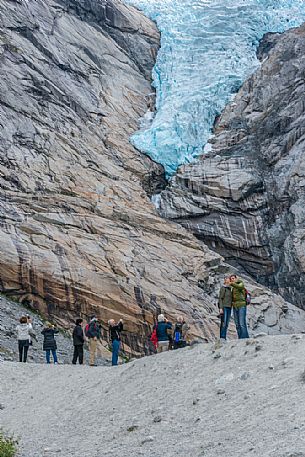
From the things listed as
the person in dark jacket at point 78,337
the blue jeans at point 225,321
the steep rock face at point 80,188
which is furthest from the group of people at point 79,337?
the steep rock face at point 80,188

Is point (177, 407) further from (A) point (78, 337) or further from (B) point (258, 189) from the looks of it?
(B) point (258, 189)

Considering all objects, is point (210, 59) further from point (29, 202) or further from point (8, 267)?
point (8, 267)

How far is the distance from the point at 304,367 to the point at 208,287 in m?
17.7

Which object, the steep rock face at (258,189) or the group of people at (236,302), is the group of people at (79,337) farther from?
the steep rock face at (258,189)

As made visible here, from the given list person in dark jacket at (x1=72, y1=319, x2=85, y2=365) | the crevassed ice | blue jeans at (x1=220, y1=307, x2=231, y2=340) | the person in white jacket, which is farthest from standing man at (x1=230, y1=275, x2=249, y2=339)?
the crevassed ice

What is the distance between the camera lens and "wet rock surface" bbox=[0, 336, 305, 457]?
23.8ft

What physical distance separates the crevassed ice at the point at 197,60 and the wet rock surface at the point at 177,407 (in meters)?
22.7

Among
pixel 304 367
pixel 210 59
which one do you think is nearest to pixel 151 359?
pixel 304 367

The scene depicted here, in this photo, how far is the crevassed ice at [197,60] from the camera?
35938 millimetres

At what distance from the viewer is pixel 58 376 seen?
15.0 metres

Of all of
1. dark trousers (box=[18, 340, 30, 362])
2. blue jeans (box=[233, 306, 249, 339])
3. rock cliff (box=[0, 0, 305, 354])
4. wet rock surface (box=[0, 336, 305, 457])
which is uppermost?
rock cliff (box=[0, 0, 305, 354])

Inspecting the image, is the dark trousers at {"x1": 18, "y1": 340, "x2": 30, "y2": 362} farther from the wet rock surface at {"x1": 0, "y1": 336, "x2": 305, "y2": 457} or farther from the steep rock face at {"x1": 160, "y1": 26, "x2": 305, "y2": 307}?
the steep rock face at {"x1": 160, "y1": 26, "x2": 305, "y2": 307}

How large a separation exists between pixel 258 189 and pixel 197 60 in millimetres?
15282

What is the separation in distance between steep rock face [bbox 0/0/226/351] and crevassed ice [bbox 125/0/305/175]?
192cm
